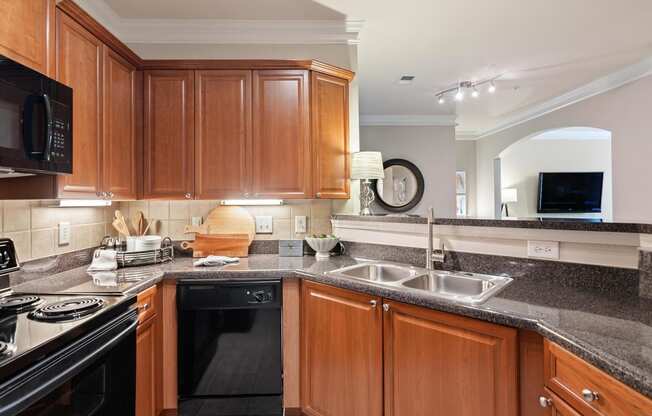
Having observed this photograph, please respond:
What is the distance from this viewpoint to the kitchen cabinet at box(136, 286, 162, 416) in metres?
1.65

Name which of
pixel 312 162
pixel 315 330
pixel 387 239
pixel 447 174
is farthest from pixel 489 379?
pixel 447 174

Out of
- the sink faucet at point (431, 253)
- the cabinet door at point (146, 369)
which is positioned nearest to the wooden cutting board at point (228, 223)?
the cabinet door at point (146, 369)

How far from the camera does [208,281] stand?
187 cm

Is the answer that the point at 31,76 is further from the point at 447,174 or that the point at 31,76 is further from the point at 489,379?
the point at 447,174

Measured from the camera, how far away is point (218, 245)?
7.73 ft

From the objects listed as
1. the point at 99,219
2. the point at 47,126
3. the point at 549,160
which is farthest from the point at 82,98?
the point at 549,160

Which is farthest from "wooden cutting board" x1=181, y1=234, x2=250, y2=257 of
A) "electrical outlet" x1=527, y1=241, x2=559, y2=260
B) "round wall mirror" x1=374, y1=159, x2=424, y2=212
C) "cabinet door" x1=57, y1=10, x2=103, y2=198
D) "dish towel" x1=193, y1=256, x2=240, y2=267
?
"round wall mirror" x1=374, y1=159, x2=424, y2=212

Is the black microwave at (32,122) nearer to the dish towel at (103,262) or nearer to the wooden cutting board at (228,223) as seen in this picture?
the dish towel at (103,262)

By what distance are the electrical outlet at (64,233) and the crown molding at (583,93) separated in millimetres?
5016

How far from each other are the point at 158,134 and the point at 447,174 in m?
4.23

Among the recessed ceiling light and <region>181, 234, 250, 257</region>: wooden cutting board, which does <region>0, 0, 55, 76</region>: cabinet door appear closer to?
<region>181, 234, 250, 257</region>: wooden cutting board

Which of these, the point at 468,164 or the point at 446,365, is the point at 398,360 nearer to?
the point at 446,365

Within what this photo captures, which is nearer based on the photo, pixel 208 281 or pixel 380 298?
pixel 380 298

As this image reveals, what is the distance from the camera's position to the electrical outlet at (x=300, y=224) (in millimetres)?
2535
